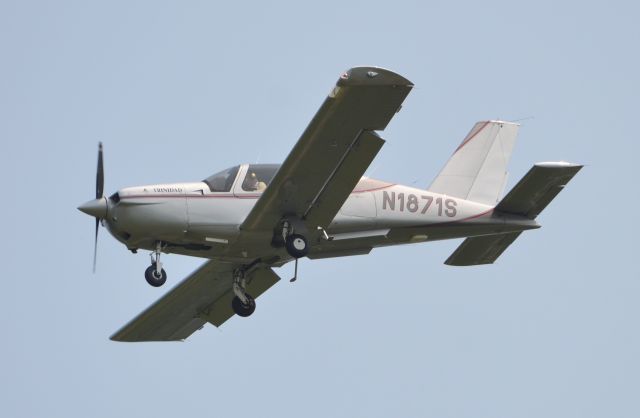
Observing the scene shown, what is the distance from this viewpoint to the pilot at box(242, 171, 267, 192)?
79.6 ft

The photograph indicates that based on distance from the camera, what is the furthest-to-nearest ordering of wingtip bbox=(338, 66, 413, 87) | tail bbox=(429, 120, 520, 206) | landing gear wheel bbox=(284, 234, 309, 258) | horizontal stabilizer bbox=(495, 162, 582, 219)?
tail bbox=(429, 120, 520, 206), horizontal stabilizer bbox=(495, 162, 582, 219), landing gear wheel bbox=(284, 234, 309, 258), wingtip bbox=(338, 66, 413, 87)

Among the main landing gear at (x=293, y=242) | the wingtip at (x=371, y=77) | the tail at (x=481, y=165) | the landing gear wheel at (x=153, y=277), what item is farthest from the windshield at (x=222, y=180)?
the tail at (x=481, y=165)

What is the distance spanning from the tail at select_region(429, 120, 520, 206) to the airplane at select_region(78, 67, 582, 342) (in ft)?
0.07

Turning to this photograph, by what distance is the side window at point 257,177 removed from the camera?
2427 centimetres

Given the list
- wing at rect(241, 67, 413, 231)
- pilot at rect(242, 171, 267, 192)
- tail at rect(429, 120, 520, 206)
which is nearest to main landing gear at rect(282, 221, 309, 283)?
wing at rect(241, 67, 413, 231)

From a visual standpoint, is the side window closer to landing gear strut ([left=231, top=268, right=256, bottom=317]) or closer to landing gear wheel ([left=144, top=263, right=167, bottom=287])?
landing gear wheel ([left=144, top=263, right=167, bottom=287])

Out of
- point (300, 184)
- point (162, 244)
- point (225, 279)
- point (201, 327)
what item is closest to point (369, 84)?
point (300, 184)

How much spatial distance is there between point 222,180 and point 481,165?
5.75 meters

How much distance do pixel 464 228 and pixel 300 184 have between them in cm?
390

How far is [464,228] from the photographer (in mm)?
25938

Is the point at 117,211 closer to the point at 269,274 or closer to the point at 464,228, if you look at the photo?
the point at 269,274

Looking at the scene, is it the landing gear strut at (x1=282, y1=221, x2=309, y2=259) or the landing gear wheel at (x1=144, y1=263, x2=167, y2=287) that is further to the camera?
the landing gear strut at (x1=282, y1=221, x2=309, y2=259)

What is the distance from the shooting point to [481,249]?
2686 cm

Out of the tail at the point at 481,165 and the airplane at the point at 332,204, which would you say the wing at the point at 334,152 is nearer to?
the airplane at the point at 332,204
